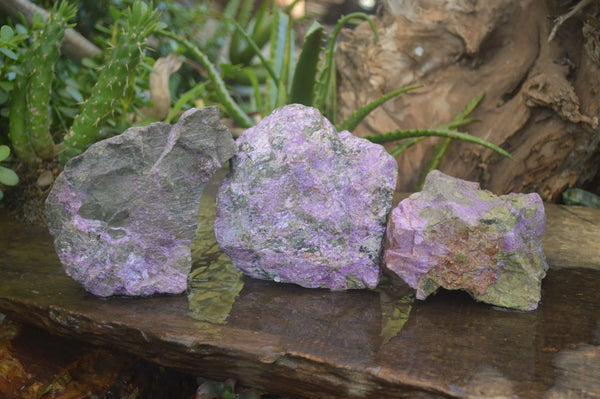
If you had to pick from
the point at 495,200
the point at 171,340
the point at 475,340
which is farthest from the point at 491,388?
the point at 171,340

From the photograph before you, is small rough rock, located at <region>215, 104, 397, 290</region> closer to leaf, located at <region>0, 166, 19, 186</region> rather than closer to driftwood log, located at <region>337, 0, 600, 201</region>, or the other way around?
leaf, located at <region>0, 166, 19, 186</region>

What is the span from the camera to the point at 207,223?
1773mm

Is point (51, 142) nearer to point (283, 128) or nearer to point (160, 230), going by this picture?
Answer: point (160, 230)

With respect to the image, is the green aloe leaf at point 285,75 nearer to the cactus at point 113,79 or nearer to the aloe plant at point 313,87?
the aloe plant at point 313,87

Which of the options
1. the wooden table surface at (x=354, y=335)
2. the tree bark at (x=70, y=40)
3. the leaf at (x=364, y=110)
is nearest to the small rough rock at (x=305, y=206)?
the wooden table surface at (x=354, y=335)

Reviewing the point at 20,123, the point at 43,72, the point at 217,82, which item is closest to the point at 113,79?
the point at 43,72

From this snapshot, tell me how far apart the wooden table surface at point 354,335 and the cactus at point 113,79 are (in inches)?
19.5

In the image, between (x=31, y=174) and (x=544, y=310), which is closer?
(x=544, y=310)

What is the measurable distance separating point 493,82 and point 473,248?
120 cm

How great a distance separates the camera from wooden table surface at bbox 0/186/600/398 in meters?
1.00

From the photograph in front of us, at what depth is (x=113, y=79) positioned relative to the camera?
5.52 ft

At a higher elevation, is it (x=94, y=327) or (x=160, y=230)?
(x=160, y=230)

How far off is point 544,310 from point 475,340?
228 mm

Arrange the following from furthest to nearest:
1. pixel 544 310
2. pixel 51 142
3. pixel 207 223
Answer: pixel 51 142, pixel 207 223, pixel 544 310
